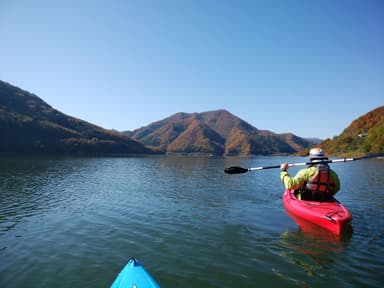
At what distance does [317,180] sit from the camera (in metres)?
12.7

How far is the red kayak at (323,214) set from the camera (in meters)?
10.6

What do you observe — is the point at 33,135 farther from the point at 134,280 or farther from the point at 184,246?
the point at 134,280

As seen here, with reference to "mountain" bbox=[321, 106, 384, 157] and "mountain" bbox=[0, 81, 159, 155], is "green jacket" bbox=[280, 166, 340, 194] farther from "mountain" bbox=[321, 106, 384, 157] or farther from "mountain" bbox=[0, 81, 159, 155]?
"mountain" bbox=[0, 81, 159, 155]

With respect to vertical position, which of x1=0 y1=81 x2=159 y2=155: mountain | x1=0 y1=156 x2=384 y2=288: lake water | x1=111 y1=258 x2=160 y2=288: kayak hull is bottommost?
x1=0 y1=156 x2=384 y2=288: lake water

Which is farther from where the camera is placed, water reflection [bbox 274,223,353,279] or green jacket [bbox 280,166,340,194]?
green jacket [bbox 280,166,340,194]

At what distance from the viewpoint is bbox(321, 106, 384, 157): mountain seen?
4673 inches

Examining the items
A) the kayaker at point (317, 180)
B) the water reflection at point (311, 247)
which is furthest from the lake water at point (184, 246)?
the kayaker at point (317, 180)

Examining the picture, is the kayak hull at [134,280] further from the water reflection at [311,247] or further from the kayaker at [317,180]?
the kayaker at [317,180]

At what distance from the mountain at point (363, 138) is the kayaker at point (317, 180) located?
125 m

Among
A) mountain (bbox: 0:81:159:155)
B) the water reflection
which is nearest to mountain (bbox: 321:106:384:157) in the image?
the water reflection

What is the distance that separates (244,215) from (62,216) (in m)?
11.3

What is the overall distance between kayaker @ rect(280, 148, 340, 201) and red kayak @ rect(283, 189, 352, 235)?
1.69 ft

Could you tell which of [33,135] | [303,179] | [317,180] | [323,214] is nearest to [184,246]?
[323,214]

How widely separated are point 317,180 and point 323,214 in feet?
6.77
